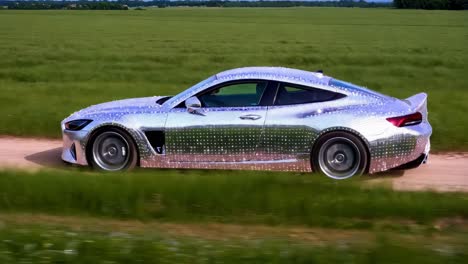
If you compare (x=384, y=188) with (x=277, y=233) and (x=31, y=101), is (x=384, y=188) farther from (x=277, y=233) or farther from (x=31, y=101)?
(x=31, y=101)

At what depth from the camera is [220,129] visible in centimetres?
872

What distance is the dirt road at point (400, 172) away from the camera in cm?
860

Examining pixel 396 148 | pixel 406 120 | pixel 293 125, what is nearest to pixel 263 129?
pixel 293 125

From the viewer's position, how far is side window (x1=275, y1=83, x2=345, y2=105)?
8.79m

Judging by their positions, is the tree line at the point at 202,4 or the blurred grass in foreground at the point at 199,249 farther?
the tree line at the point at 202,4

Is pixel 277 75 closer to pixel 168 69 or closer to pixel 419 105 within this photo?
A: pixel 419 105

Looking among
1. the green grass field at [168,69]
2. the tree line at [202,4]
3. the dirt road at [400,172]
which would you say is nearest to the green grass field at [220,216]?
the green grass field at [168,69]

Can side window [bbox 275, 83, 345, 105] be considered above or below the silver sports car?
above

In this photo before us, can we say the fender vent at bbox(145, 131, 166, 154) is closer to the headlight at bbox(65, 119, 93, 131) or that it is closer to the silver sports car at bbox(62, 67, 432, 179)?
the silver sports car at bbox(62, 67, 432, 179)

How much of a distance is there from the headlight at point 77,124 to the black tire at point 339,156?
2.86 metres

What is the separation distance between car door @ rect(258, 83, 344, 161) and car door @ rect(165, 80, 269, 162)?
120 millimetres

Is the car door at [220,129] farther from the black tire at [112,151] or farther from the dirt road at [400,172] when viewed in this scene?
the dirt road at [400,172]

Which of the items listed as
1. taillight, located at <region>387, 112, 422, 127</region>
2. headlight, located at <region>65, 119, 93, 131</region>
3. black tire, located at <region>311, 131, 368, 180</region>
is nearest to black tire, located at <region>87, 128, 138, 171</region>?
headlight, located at <region>65, 119, 93, 131</region>

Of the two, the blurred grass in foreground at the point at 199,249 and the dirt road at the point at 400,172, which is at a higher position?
the blurred grass in foreground at the point at 199,249
